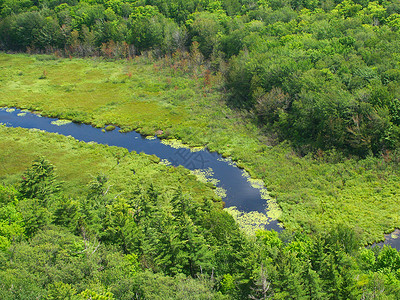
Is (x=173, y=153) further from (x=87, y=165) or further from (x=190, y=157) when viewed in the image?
(x=87, y=165)

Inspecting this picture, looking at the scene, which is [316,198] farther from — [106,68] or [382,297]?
[106,68]

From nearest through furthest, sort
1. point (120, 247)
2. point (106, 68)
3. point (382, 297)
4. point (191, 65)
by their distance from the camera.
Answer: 1. point (382, 297)
2. point (120, 247)
3. point (191, 65)
4. point (106, 68)

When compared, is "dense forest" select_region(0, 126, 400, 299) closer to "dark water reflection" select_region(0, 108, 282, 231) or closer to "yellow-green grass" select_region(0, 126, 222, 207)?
"yellow-green grass" select_region(0, 126, 222, 207)

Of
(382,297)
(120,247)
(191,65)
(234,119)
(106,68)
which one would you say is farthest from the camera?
(106,68)

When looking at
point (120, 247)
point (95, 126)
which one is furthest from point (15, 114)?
point (120, 247)

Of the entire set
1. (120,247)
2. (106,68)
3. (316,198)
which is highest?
(120,247)
